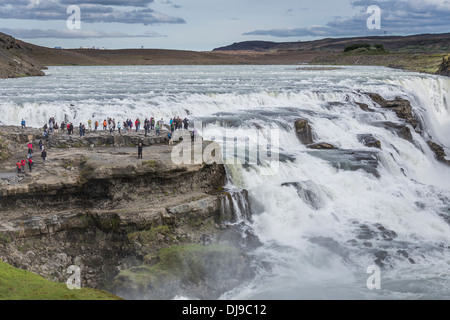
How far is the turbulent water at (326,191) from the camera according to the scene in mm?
19656

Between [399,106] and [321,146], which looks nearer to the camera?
[321,146]

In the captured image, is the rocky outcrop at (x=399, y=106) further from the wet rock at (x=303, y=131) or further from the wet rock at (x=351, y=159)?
the wet rock at (x=351, y=159)

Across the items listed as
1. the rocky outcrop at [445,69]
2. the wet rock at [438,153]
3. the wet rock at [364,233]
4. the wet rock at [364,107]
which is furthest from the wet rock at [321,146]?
the rocky outcrop at [445,69]

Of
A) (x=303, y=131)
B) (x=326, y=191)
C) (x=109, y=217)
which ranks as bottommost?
(x=109, y=217)

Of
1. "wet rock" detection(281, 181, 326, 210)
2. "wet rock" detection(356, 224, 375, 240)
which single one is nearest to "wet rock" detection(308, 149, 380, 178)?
"wet rock" detection(281, 181, 326, 210)

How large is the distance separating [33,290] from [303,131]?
80.8ft

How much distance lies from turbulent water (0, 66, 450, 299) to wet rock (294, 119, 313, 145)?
49cm

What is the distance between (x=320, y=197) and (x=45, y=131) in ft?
53.2

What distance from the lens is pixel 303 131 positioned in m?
35.9

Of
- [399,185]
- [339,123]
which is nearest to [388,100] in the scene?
[339,123]

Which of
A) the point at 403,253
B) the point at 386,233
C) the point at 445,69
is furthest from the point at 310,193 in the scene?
the point at 445,69

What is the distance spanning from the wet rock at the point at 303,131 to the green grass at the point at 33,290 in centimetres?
2238

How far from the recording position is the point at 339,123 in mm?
38938

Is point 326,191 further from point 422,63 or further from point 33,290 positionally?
point 422,63
